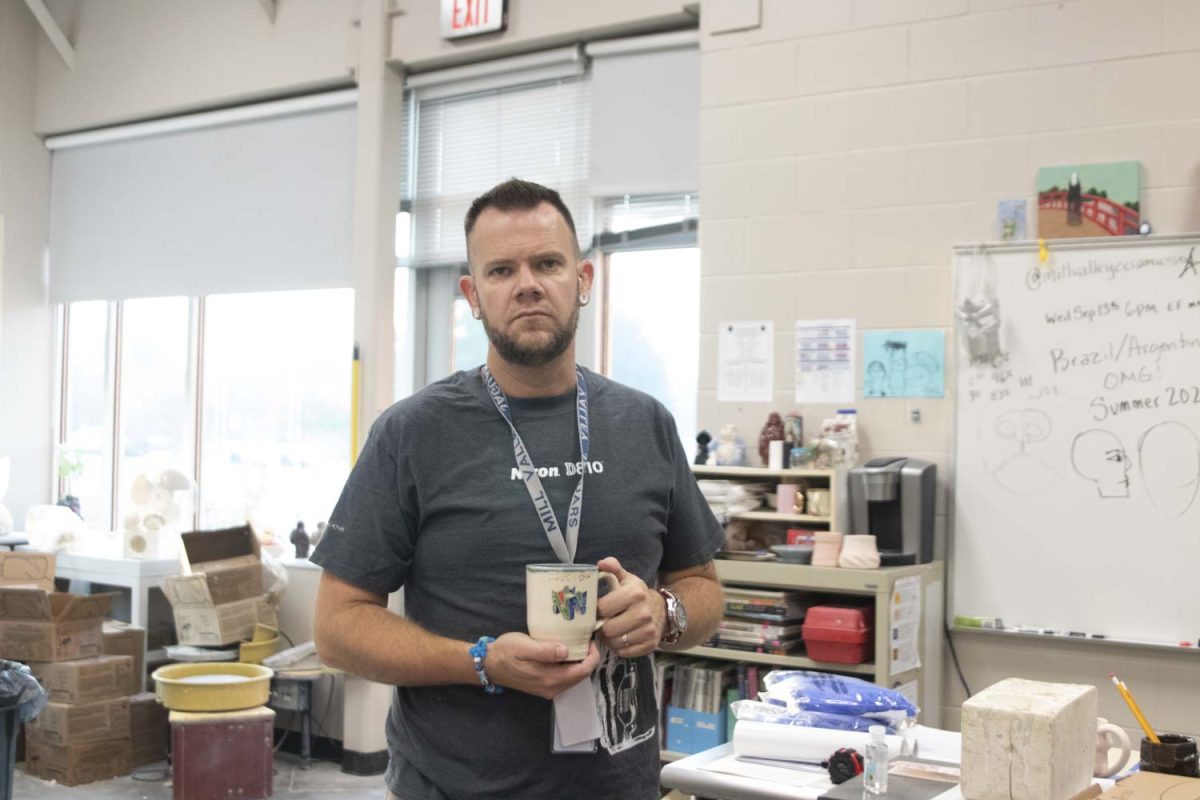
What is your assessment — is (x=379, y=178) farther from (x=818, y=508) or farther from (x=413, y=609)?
(x=413, y=609)

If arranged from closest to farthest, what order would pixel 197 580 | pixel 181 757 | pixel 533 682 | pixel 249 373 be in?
pixel 533 682 < pixel 181 757 < pixel 197 580 < pixel 249 373

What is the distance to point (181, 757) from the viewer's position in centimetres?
428

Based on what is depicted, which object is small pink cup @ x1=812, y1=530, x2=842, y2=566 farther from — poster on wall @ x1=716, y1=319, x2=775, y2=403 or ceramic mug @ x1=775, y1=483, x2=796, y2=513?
poster on wall @ x1=716, y1=319, x2=775, y2=403

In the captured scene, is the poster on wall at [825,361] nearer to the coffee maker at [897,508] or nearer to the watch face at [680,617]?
the coffee maker at [897,508]

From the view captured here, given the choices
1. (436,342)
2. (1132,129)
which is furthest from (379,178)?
(1132,129)

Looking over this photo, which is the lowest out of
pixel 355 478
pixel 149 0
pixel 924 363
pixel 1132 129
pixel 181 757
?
pixel 181 757

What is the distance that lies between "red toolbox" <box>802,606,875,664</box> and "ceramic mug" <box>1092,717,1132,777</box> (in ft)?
4.37

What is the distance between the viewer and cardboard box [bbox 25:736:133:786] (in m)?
4.59

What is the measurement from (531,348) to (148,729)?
3984 millimetres

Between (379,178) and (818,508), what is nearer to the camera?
(818,508)

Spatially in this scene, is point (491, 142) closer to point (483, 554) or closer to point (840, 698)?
point (840, 698)

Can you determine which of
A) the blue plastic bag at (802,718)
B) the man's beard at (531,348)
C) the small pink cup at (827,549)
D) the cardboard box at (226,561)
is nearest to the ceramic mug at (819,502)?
the small pink cup at (827,549)

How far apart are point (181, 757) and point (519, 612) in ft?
10.6

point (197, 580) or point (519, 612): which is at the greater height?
point (519, 612)
